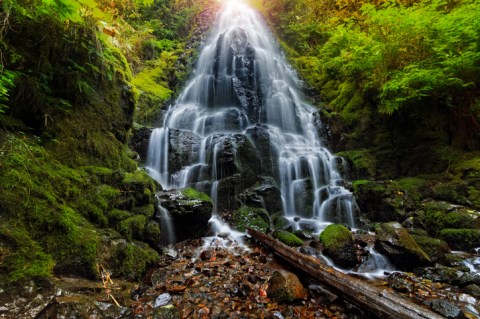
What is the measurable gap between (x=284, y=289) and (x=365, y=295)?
1.03 metres

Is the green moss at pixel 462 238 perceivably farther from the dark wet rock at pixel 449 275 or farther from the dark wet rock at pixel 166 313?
the dark wet rock at pixel 166 313

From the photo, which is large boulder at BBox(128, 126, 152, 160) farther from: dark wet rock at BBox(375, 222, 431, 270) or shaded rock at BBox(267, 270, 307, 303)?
dark wet rock at BBox(375, 222, 431, 270)

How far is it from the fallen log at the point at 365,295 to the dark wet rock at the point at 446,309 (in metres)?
0.46

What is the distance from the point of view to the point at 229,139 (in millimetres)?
9164

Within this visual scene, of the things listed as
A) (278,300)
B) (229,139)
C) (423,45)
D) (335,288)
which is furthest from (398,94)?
(278,300)

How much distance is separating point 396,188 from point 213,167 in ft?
19.5

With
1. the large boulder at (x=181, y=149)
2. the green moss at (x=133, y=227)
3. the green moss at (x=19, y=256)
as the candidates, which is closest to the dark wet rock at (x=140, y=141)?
the large boulder at (x=181, y=149)

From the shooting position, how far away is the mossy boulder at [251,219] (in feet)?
22.4

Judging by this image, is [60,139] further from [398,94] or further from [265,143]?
[398,94]

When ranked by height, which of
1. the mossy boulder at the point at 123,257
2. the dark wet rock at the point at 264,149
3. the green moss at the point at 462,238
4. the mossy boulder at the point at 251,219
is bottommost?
the green moss at the point at 462,238

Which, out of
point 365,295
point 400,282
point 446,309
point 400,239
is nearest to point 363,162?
point 400,239

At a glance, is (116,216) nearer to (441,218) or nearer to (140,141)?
(140,141)

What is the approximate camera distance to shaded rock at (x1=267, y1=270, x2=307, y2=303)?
11.4 feet

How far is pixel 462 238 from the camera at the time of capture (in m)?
5.73
